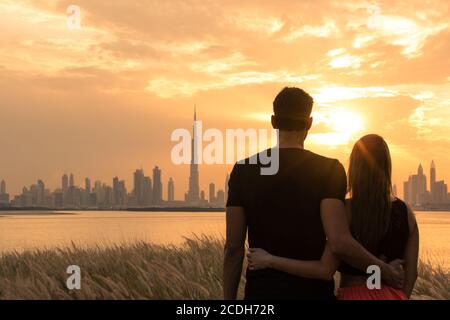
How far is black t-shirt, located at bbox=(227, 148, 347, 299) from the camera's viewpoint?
12.9ft

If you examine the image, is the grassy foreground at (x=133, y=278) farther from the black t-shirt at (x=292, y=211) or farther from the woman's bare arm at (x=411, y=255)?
the black t-shirt at (x=292, y=211)

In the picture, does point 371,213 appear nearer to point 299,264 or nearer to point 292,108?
point 299,264

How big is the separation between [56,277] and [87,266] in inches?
30.1

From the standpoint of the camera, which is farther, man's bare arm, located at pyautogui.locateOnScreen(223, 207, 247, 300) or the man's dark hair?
man's bare arm, located at pyautogui.locateOnScreen(223, 207, 247, 300)

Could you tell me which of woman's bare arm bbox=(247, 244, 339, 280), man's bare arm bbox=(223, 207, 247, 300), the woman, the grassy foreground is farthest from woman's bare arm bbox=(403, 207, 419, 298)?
the grassy foreground

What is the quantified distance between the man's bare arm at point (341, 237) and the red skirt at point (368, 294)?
0.25m

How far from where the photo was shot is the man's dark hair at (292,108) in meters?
4.02

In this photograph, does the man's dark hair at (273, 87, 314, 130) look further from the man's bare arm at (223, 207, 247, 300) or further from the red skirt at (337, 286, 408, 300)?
the red skirt at (337, 286, 408, 300)

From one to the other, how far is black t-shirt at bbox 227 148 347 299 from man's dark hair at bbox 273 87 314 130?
17 centimetres

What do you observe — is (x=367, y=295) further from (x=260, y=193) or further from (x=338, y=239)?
(x=260, y=193)

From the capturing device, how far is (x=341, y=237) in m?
3.98

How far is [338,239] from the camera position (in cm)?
396

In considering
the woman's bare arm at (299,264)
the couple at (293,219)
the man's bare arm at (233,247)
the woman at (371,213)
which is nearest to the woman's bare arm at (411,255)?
the woman at (371,213)
